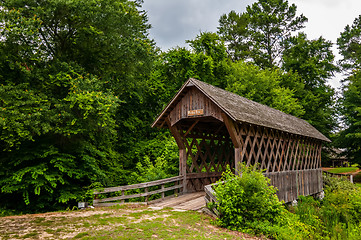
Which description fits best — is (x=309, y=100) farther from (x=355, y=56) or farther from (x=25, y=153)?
(x=25, y=153)

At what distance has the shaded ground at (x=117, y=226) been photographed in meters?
6.57

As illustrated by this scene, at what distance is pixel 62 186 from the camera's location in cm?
1184

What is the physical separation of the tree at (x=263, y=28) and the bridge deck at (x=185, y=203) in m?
27.6

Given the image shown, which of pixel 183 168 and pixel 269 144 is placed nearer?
pixel 183 168

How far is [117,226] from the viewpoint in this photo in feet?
24.0

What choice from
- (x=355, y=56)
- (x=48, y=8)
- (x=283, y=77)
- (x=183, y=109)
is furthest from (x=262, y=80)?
(x=355, y=56)

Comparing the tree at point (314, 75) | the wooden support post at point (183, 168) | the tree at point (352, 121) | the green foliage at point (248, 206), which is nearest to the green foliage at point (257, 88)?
the tree at point (314, 75)

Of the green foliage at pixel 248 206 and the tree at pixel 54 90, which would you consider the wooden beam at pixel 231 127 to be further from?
the tree at pixel 54 90

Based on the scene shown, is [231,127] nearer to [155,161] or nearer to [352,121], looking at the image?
[155,161]

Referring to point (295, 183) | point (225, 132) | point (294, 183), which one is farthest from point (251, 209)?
point (225, 132)

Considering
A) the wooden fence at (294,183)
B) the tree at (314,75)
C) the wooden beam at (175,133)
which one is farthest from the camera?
the tree at (314,75)

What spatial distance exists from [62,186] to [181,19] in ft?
40.9

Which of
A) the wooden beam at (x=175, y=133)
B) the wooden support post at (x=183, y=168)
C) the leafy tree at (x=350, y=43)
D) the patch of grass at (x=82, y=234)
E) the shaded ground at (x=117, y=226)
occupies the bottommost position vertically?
the shaded ground at (x=117, y=226)

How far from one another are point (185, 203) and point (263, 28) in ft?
107
